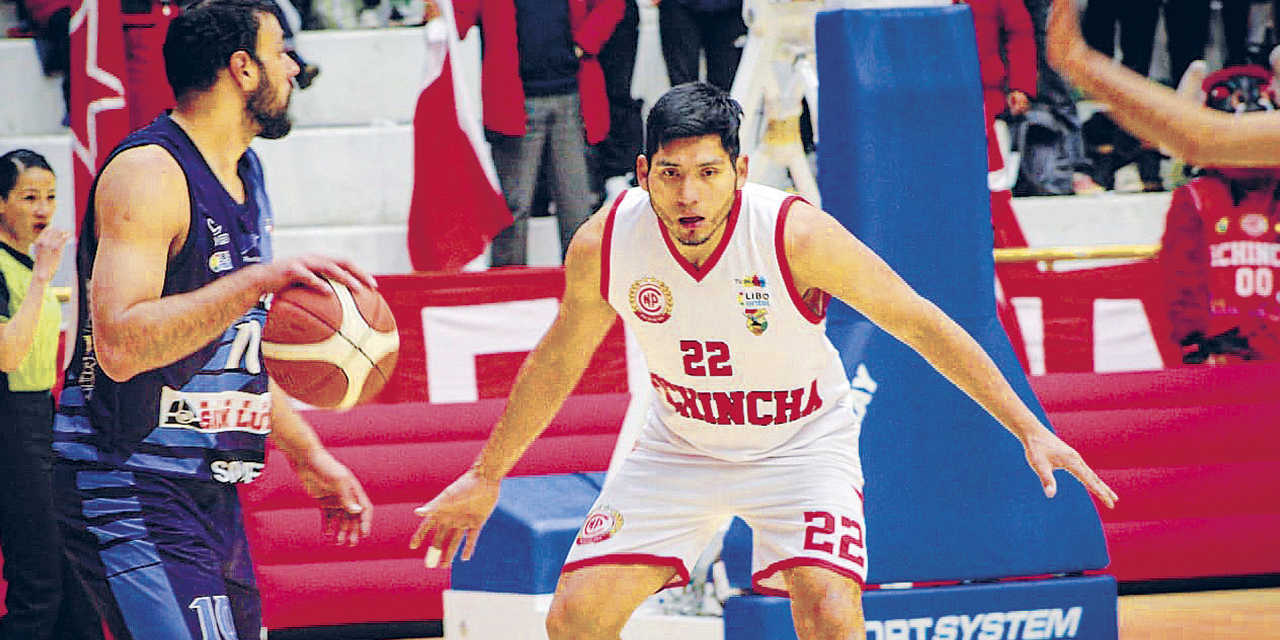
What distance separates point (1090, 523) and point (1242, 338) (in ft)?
10.9

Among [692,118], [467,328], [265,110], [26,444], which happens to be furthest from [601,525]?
[467,328]

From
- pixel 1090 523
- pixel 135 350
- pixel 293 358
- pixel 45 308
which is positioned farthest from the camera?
pixel 45 308

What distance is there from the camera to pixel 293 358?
3623 millimetres

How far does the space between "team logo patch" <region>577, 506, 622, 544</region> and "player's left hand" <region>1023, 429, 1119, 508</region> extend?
3.65 ft

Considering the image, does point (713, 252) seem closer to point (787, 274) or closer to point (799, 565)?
point (787, 274)

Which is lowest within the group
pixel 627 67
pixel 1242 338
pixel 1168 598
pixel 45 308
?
pixel 1168 598

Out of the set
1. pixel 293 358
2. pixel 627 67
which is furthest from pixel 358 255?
pixel 293 358

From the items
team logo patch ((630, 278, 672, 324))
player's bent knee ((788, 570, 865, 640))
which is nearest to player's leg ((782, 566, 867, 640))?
player's bent knee ((788, 570, 865, 640))

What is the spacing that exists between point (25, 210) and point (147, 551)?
2.95 meters

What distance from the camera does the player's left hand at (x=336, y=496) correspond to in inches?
152

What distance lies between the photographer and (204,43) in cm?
356

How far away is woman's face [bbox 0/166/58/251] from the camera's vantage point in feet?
19.5

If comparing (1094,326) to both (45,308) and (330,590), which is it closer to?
(330,590)

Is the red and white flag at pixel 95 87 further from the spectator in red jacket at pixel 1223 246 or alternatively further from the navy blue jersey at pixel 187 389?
the spectator in red jacket at pixel 1223 246
